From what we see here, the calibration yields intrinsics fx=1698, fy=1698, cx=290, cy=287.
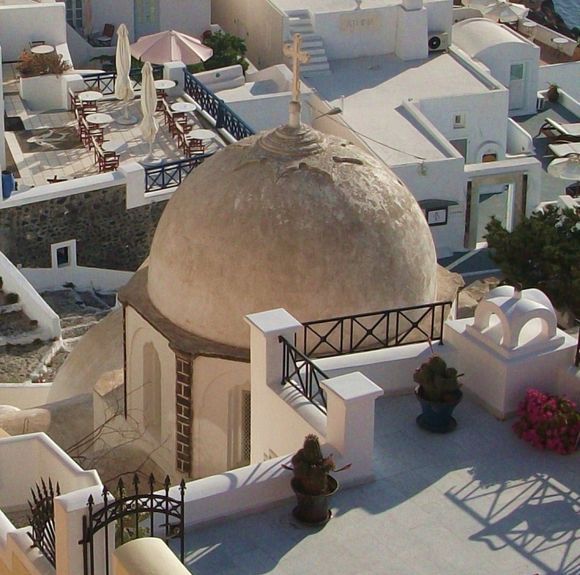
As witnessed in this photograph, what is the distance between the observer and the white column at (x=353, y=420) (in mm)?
19344

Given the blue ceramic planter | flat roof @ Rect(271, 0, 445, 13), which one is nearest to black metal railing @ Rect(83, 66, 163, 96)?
flat roof @ Rect(271, 0, 445, 13)

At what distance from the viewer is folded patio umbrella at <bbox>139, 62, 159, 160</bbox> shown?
139 ft

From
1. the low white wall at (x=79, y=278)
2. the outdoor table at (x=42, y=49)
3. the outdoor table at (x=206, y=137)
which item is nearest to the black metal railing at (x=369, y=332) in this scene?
the low white wall at (x=79, y=278)

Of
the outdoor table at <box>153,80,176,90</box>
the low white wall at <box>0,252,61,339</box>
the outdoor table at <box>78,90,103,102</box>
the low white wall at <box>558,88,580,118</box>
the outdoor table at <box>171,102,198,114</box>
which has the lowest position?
the low white wall at <box>558,88,580,118</box>

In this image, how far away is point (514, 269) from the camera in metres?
28.9

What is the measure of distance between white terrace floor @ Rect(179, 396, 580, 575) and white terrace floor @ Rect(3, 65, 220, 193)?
21.6 meters

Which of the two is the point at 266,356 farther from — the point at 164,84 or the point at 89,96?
the point at 164,84

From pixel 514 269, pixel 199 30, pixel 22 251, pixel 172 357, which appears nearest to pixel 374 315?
pixel 172 357

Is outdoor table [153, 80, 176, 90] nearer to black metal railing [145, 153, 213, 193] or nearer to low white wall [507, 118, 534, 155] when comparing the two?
black metal railing [145, 153, 213, 193]

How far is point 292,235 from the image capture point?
79.9 ft

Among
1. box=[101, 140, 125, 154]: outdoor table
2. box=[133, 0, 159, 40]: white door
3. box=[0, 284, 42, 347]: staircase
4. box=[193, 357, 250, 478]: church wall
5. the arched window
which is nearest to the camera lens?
box=[193, 357, 250, 478]: church wall

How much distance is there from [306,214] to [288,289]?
1109 mm

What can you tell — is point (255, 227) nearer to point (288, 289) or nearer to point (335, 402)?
point (288, 289)

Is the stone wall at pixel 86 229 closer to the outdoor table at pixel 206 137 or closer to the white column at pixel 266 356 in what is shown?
the outdoor table at pixel 206 137
